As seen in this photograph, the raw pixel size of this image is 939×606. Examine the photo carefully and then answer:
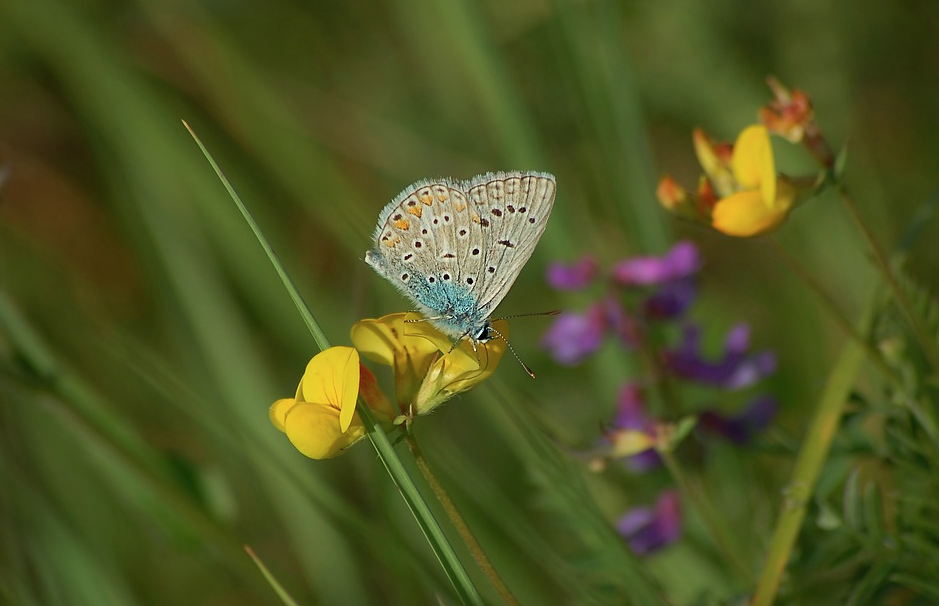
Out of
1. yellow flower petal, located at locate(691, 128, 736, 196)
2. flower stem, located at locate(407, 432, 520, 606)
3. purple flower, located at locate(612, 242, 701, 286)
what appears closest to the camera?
flower stem, located at locate(407, 432, 520, 606)

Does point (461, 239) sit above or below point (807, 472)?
above

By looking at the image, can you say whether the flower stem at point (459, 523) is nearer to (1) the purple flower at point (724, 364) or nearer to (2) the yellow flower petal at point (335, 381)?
(2) the yellow flower petal at point (335, 381)

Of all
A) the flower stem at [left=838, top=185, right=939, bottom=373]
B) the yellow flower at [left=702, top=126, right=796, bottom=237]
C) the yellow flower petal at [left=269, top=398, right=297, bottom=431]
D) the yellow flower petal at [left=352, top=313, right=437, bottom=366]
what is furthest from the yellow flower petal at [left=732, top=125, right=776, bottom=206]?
the yellow flower petal at [left=269, top=398, right=297, bottom=431]

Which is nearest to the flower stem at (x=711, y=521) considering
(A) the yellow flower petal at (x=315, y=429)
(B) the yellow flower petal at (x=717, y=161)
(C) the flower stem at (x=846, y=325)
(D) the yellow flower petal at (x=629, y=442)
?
(D) the yellow flower petal at (x=629, y=442)

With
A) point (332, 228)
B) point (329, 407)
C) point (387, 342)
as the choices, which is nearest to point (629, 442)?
point (387, 342)

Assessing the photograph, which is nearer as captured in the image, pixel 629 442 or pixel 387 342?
pixel 387 342

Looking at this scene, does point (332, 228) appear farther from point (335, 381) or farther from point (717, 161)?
point (335, 381)

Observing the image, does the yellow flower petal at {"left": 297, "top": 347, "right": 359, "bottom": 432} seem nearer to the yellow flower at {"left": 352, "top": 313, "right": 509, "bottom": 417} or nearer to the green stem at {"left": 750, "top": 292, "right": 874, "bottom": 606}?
the yellow flower at {"left": 352, "top": 313, "right": 509, "bottom": 417}
